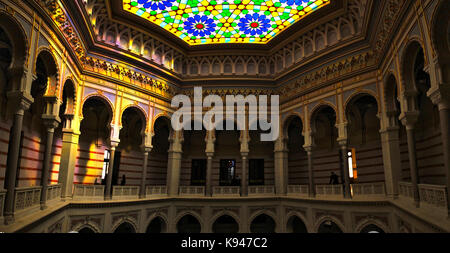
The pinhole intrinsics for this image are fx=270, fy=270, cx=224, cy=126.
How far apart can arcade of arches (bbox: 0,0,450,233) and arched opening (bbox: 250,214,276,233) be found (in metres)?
0.09

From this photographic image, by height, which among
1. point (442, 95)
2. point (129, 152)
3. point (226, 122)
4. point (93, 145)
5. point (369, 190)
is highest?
point (226, 122)

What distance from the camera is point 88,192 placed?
37.7 ft

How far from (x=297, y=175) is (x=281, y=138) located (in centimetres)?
314

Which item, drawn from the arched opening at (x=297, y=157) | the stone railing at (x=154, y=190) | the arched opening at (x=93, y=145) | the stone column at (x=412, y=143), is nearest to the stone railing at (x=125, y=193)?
the stone railing at (x=154, y=190)

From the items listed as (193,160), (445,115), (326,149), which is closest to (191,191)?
(193,160)

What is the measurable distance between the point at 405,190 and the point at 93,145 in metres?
14.2

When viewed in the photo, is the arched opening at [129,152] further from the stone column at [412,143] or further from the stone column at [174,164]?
the stone column at [412,143]

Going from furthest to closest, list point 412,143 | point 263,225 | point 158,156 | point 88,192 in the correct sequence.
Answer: point 158,156
point 263,225
point 88,192
point 412,143

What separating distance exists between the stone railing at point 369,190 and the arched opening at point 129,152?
1137cm

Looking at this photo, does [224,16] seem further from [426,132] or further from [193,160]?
[426,132]

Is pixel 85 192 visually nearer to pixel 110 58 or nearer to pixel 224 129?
pixel 110 58

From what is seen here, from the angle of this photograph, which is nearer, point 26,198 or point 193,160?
point 26,198

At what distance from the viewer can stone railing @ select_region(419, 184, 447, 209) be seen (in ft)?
20.7

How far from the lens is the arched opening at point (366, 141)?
12.9 meters
